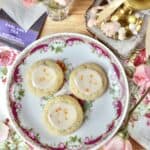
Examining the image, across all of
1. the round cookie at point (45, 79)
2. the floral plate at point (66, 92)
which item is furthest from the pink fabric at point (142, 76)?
the round cookie at point (45, 79)

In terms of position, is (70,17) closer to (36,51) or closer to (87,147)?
(36,51)

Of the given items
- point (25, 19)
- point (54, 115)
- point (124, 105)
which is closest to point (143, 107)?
point (124, 105)

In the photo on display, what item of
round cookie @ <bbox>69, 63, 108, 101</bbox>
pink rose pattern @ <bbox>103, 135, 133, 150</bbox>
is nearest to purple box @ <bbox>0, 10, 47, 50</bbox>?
round cookie @ <bbox>69, 63, 108, 101</bbox>

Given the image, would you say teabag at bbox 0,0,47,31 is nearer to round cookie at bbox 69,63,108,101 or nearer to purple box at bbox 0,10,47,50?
purple box at bbox 0,10,47,50

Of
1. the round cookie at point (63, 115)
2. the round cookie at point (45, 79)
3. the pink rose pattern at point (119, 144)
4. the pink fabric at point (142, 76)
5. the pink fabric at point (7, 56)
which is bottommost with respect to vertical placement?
the pink rose pattern at point (119, 144)

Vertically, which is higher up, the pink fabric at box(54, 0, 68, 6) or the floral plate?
the pink fabric at box(54, 0, 68, 6)

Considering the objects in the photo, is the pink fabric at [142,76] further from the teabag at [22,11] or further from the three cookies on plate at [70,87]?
the teabag at [22,11]

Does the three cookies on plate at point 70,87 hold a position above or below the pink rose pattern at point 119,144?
above
